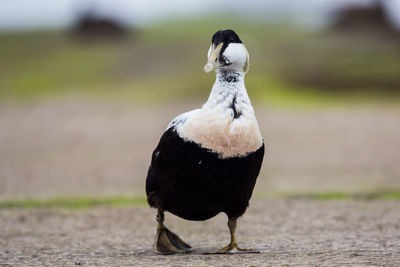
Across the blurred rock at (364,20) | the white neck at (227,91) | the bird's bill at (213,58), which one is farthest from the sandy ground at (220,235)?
the blurred rock at (364,20)

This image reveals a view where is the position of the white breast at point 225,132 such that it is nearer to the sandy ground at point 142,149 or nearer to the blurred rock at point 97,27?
the sandy ground at point 142,149

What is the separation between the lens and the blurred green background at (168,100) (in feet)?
45.3

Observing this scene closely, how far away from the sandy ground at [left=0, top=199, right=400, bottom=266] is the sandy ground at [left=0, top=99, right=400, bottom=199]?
6.01ft

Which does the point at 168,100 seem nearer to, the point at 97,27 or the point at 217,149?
the point at 217,149

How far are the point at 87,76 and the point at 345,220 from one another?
109ft

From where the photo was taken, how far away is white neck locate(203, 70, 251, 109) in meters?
6.12

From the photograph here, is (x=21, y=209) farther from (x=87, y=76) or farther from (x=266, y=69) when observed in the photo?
(x=87, y=76)

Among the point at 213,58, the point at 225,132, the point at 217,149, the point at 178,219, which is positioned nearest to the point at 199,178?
the point at 217,149

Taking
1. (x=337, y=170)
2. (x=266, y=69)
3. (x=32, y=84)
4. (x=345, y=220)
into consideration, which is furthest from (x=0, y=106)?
(x=345, y=220)

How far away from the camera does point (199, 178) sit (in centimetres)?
616

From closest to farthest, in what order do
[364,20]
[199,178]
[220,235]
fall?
[199,178] → [220,235] → [364,20]

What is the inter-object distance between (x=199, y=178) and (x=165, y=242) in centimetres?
118

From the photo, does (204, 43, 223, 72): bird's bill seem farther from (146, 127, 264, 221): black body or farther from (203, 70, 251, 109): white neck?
(146, 127, 264, 221): black body

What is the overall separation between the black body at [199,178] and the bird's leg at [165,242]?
1.62 feet
